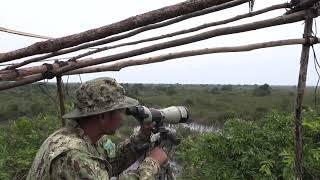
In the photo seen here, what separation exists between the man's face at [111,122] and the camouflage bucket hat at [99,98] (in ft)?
0.15

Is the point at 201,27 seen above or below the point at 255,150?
above

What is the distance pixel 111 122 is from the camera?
2705 millimetres

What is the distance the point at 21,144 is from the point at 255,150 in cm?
303

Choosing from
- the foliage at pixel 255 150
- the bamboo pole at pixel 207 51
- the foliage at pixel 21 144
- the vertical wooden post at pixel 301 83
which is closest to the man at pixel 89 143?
the bamboo pole at pixel 207 51

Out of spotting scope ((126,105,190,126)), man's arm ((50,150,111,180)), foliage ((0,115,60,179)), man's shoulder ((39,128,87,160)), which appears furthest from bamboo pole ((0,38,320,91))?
foliage ((0,115,60,179))

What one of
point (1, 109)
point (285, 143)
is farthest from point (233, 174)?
point (1, 109)

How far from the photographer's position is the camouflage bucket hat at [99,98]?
105 inches

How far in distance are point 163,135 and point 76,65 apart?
24.7 inches

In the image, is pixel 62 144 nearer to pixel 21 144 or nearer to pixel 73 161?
pixel 73 161

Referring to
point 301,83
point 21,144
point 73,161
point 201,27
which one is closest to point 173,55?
point 201,27

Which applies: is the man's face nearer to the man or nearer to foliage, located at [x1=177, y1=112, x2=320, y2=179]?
the man

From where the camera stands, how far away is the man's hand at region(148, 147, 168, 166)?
287 cm

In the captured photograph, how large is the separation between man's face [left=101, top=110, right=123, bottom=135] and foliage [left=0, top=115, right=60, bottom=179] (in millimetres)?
3231

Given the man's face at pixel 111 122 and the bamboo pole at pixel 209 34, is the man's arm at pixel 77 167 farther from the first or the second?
the bamboo pole at pixel 209 34
